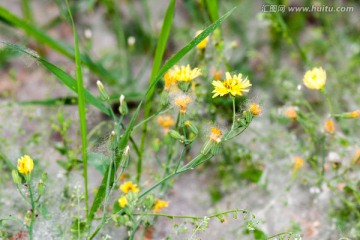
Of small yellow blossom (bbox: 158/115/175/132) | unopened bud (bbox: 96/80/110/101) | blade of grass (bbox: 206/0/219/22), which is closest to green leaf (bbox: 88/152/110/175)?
unopened bud (bbox: 96/80/110/101)

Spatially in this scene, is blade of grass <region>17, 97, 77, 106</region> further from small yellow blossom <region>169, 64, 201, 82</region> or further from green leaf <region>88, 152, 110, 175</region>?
small yellow blossom <region>169, 64, 201, 82</region>

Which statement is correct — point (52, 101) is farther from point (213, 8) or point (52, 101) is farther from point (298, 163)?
point (298, 163)

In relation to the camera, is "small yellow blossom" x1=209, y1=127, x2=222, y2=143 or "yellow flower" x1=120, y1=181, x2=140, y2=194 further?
"yellow flower" x1=120, y1=181, x2=140, y2=194

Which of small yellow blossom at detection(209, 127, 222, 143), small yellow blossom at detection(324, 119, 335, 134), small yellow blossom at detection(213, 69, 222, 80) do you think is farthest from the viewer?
small yellow blossom at detection(213, 69, 222, 80)

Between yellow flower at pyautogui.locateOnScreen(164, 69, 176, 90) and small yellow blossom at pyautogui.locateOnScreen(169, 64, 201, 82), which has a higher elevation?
yellow flower at pyautogui.locateOnScreen(164, 69, 176, 90)

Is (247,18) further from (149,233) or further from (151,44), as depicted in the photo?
(149,233)

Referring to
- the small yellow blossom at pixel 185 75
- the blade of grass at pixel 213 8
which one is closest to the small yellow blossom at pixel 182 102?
the small yellow blossom at pixel 185 75
